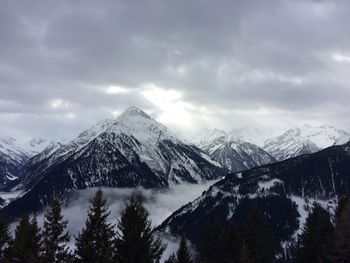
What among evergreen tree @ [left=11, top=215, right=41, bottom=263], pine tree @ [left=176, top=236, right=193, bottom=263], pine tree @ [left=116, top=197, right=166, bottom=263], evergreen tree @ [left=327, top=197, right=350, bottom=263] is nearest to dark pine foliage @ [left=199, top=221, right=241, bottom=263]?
pine tree @ [left=176, top=236, right=193, bottom=263]

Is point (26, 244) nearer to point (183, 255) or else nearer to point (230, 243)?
point (183, 255)

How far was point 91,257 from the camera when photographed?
4119cm

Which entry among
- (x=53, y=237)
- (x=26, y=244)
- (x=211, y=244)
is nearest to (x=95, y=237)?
(x=53, y=237)

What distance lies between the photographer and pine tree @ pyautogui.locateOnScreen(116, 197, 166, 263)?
36.7m

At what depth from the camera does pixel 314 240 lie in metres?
65.6

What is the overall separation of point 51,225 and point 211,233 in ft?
77.1

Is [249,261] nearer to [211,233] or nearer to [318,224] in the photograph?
[211,233]

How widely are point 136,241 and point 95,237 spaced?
21.6 feet

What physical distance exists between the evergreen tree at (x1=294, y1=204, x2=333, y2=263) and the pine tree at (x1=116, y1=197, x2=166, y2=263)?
107 feet

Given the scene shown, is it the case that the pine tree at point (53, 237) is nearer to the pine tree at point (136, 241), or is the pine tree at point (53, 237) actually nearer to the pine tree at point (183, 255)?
the pine tree at point (136, 241)

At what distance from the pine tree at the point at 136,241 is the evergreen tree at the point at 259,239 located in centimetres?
2655

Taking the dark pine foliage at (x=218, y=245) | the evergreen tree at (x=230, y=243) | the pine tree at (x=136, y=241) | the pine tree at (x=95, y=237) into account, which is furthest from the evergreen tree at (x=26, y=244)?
the evergreen tree at (x=230, y=243)

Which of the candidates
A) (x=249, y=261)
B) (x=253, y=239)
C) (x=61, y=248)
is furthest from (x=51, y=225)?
(x=253, y=239)

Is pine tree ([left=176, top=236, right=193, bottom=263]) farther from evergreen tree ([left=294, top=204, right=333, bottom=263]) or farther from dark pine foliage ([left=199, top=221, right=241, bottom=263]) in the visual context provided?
evergreen tree ([left=294, top=204, right=333, bottom=263])
